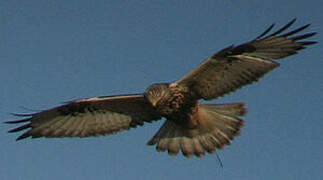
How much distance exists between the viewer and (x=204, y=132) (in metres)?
9.13

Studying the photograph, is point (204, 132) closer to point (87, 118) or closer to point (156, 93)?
point (156, 93)

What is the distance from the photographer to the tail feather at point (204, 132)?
8867 millimetres

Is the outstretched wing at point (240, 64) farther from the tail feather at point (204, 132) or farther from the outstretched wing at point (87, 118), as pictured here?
the outstretched wing at point (87, 118)

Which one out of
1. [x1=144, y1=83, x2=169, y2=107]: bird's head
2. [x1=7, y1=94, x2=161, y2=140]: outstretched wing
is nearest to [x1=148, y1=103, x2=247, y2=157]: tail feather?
[x1=7, y1=94, x2=161, y2=140]: outstretched wing

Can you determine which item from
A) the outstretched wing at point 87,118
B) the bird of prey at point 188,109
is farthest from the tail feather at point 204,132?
the outstretched wing at point 87,118

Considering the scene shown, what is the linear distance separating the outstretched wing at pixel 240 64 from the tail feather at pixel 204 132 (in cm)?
37

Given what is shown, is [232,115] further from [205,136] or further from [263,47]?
[263,47]

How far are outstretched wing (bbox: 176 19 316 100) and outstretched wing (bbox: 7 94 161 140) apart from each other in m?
1.05

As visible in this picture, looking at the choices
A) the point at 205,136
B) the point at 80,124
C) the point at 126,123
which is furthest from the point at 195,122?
the point at 80,124

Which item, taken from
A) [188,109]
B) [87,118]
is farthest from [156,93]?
[87,118]

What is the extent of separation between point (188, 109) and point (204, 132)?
733 millimetres

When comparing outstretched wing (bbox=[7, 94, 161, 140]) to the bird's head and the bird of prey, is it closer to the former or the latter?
the bird of prey

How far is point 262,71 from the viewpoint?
822cm

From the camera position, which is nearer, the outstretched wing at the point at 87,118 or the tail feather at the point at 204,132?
the tail feather at the point at 204,132
